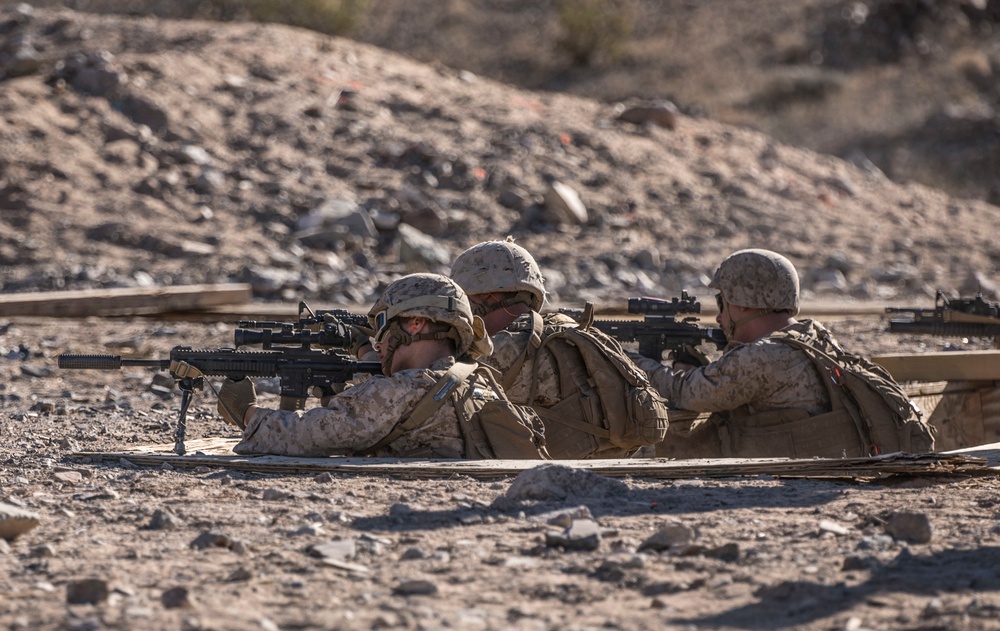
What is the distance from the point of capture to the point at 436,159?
763 inches

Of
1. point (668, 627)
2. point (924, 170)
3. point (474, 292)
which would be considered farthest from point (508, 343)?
point (924, 170)

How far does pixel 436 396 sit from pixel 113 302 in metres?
8.15

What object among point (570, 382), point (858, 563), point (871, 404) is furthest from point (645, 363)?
point (858, 563)

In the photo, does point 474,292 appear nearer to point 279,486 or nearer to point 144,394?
point 279,486

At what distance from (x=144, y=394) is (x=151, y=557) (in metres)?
5.20

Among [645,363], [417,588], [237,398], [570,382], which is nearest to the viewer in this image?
[417,588]

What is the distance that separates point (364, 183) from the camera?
18.5 meters

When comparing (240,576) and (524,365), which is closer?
(240,576)

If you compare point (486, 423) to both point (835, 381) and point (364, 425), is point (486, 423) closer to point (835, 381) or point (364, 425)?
point (364, 425)

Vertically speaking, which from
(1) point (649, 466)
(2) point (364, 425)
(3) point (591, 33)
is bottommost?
(1) point (649, 466)

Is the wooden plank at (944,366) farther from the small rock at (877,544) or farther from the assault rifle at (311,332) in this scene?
the small rock at (877,544)

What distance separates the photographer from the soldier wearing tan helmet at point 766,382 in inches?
263

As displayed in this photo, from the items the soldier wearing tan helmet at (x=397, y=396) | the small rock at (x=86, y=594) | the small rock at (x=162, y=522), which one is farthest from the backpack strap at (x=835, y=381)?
the small rock at (x=86, y=594)

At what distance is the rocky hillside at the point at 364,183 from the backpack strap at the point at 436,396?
8.65 metres
